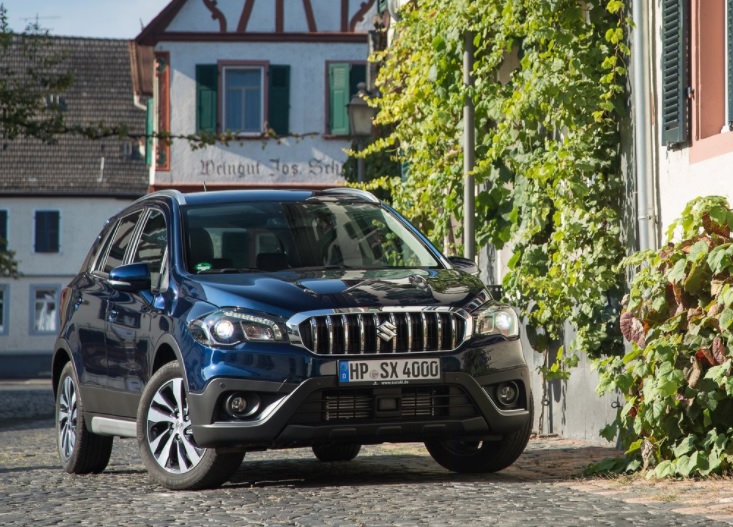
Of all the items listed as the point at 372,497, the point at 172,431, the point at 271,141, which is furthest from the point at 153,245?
the point at 271,141

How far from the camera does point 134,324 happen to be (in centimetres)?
849

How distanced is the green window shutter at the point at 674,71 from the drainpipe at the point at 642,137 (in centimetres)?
25

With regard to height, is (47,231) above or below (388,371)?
above

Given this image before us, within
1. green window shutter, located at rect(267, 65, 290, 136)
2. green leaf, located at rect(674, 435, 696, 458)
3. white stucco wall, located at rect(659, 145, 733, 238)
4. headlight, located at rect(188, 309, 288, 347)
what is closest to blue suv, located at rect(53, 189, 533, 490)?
headlight, located at rect(188, 309, 288, 347)

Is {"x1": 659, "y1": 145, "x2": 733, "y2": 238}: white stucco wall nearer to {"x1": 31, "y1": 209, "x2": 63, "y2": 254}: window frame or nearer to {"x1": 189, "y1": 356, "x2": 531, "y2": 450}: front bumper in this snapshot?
{"x1": 189, "y1": 356, "x2": 531, "y2": 450}: front bumper

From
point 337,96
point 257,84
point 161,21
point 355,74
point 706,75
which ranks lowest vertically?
point 706,75

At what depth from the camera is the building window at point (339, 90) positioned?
34344 millimetres

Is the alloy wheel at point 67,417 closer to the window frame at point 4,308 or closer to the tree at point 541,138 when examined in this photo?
the tree at point 541,138

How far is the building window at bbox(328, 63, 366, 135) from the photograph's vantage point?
34.3m

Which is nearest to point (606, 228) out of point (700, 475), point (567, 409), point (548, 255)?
point (548, 255)

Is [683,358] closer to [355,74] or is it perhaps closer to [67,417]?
[67,417]

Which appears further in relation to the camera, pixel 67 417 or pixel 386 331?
pixel 67 417

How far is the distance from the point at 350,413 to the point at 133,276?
5.42 ft

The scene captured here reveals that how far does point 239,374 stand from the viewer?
7.39m
